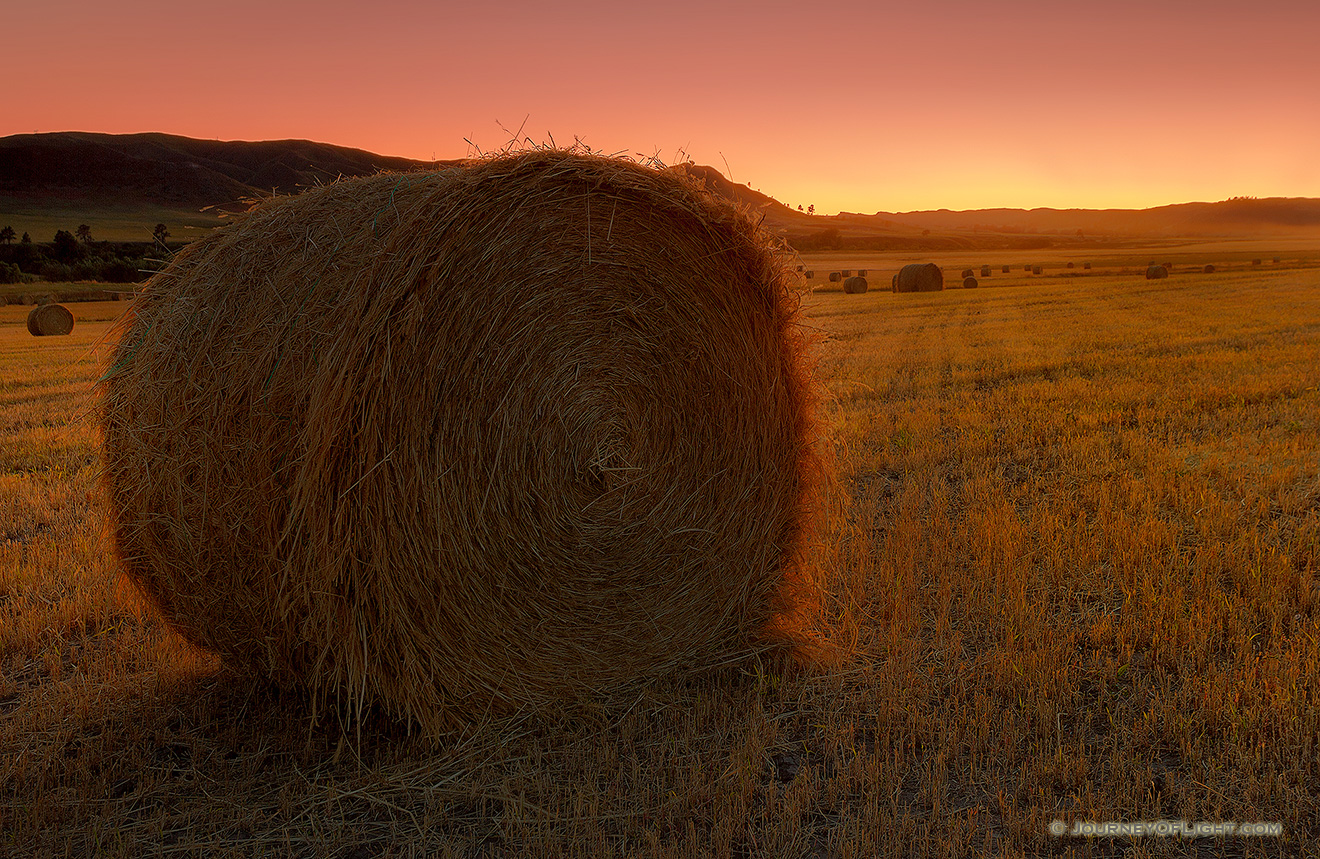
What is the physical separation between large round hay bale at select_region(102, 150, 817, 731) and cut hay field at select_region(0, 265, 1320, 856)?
0.35 meters

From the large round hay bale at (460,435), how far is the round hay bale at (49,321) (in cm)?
2271

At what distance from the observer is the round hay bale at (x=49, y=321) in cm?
2295

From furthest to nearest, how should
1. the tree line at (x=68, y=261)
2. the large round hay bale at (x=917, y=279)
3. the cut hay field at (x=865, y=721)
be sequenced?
the tree line at (x=68, y=261) → the large round hay bale at (x=917, y=279) → the cut hay field at (x=865, y=721)

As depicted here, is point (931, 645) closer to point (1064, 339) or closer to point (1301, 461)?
point (1301, 461)

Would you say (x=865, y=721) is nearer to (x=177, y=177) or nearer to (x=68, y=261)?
(x=68, y=261)

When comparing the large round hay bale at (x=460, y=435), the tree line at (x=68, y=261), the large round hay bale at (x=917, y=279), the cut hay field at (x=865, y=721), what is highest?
the tree line at (x=68, y=261)

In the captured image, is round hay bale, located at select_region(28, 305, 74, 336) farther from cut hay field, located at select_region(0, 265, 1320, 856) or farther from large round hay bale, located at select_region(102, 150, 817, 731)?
large round hay bale, located at select_region(102, 150, 817, 731)

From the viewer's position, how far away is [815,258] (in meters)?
70.6

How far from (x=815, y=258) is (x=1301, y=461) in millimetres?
64945

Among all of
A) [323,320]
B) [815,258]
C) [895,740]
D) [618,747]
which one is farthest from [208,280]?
[815,258]

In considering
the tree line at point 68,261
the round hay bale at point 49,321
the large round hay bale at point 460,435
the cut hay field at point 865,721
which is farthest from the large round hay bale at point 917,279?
the tree line at point 68,261

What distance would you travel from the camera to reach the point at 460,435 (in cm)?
388

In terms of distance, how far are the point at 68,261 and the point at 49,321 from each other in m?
32.0

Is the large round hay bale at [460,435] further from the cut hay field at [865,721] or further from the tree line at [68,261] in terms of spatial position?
the tree line at [68,261]
